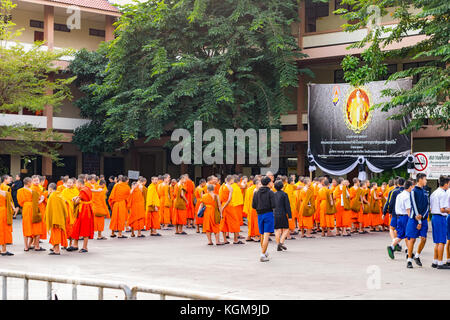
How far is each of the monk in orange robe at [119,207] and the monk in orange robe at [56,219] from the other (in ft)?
15.7

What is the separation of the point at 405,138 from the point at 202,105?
8.43 meters

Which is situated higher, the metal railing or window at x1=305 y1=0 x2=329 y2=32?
window at x1=305 y1=0 x2=329 y2=32

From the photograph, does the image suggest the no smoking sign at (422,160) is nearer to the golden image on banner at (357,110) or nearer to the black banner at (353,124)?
the black banner at (353,124)

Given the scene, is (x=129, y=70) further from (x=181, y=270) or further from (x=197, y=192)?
(x=181, y=270)

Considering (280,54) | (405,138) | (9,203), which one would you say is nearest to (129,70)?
(280,54)

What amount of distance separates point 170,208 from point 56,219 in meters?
8.48

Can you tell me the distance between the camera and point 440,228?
520 inches

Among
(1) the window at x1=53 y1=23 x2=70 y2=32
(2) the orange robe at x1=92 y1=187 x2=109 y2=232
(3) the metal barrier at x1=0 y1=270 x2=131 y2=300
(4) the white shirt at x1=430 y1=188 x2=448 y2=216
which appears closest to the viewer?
(3) the metal barrier at x1=0 y1=270 x2=131 y2=300

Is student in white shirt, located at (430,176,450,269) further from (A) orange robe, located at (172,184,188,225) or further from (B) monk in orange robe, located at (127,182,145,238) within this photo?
(A) orange robe, located at (172,184,188,225)

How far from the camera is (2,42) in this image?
34.4 meters

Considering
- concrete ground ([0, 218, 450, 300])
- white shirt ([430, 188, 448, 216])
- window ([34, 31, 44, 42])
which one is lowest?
concrete ground ([0, 218, 450, 300])

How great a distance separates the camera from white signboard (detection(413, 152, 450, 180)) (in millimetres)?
24266

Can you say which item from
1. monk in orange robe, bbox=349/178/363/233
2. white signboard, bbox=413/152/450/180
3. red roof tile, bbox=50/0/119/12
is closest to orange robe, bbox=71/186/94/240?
monk in orange robe, bbox=349/178/363/233

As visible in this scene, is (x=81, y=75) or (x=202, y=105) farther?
(x=81, y=75)
